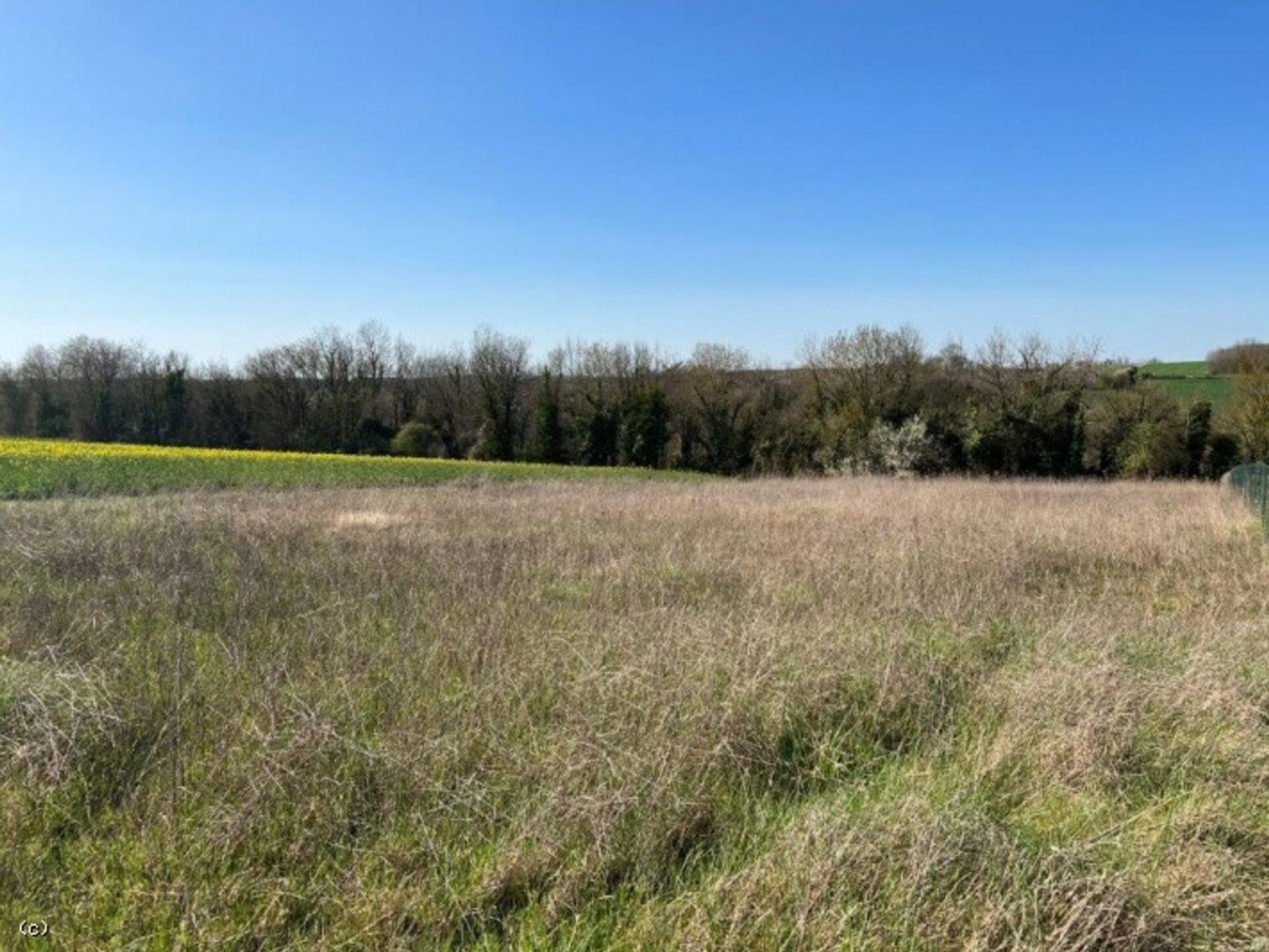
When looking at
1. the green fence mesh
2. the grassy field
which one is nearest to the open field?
the green fence mesh

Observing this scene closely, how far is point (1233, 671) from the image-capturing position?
15.8 ft

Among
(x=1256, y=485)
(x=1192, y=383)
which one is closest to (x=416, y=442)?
(x=1256, y=485)

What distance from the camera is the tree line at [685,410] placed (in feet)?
126

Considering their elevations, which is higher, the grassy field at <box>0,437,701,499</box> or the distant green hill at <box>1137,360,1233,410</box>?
the distant green hill at <box>1137,360,1233,410</box>

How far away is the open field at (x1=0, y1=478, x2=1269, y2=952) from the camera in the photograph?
2705 millimetres

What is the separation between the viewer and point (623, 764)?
357cm

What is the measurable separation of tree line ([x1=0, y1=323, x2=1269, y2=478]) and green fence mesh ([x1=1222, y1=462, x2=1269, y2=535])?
18.0 meters

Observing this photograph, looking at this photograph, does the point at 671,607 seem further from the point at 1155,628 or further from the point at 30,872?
the point at 30,872

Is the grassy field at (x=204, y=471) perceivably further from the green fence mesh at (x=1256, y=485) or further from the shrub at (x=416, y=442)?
the green fence mesh at (x=1256, y=485)

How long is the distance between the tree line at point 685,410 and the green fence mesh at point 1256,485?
18.0m

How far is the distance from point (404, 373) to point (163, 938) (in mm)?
58542

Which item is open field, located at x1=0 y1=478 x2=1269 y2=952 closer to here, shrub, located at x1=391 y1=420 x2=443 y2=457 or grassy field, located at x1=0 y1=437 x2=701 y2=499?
grassy field, located at x1=0 y1=437 x2=701 y2=499

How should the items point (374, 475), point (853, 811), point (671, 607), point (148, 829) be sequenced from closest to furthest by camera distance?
point (148, 829), point (853, 811), point (671, 607), point (374, 475)

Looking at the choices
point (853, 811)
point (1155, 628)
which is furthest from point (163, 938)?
point (1155, 628)
